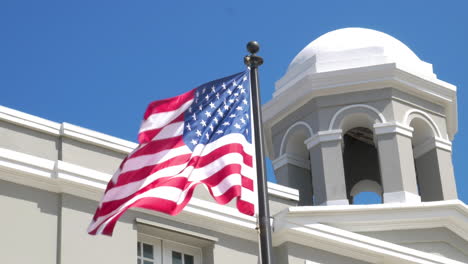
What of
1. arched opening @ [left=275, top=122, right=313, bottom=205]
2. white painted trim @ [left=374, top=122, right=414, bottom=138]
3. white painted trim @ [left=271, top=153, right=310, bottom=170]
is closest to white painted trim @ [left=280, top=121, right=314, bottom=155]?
arched opening @ [left=275, top=122, right=313, bottom=205]

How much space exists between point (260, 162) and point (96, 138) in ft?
17.8

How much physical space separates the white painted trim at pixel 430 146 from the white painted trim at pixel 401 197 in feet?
7.12

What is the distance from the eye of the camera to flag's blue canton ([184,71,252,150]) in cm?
1507

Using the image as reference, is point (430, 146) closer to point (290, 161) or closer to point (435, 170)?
point (435, 170)

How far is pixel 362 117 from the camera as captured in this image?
27.9 meters

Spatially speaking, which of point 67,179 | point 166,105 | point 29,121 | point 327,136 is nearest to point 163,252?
point 67,179

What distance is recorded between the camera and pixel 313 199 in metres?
27.8

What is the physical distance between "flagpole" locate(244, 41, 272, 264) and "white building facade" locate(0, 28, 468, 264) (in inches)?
170

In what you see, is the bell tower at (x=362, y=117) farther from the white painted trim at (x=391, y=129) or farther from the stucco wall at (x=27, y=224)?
the stucco wall at (x=27, y=224)

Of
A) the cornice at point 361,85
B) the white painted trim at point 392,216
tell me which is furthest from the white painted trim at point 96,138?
the cornice at point 361,85

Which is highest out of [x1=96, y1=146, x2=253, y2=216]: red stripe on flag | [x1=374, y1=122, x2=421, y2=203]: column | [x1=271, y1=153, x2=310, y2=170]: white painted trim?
[x1=271, y1=153, x2=310, y2=170]: white painted trim

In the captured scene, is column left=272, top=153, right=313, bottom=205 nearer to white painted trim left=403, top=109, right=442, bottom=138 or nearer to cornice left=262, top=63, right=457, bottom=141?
cornice left=262, top=63, right=457, bottom=141

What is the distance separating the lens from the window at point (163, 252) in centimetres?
1873

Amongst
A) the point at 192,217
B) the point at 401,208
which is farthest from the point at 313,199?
the point at 192,217
